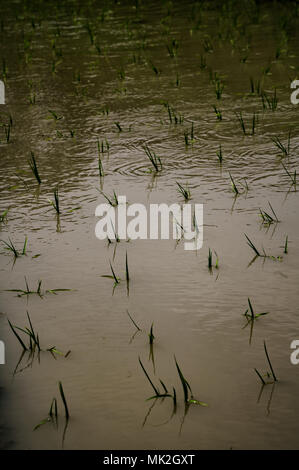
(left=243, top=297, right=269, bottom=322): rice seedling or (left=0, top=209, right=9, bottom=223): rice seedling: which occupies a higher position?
(left=0, top=209, right=9, bottom=223): rice seedling

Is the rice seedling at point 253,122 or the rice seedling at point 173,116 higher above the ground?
the rice seedling at point 173,116

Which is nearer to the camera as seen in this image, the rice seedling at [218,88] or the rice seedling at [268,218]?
the rice seedling at [268,218]

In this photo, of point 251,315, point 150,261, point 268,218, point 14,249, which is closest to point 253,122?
point 268,218

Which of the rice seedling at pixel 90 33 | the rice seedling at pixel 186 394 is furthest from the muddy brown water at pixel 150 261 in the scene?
the rice seedling at pixel 90 33

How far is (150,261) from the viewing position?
3.25 meters

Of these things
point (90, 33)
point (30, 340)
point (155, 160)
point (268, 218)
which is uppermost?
point (90, 33)

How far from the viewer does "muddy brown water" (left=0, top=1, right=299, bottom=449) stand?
223 centimetres

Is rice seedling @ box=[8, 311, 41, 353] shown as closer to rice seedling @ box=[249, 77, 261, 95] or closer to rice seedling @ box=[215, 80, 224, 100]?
rice seedling @ box=[215, 80, 224, 100]

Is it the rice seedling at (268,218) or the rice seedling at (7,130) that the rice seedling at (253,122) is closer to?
the rice seedling at (268,218)

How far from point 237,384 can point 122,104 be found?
4.01m

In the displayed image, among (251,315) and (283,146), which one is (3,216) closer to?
(251,315)

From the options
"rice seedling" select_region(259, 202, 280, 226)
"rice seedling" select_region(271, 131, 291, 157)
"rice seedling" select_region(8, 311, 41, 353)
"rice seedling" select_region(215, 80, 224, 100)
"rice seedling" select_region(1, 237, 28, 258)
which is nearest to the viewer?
"rice seedling" select_region(8, 311, 41, 353)

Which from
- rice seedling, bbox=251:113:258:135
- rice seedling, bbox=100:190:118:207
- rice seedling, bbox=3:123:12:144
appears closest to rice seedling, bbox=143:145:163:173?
rice seedling, bbox=100:190:118:207

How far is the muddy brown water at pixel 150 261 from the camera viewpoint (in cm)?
223
